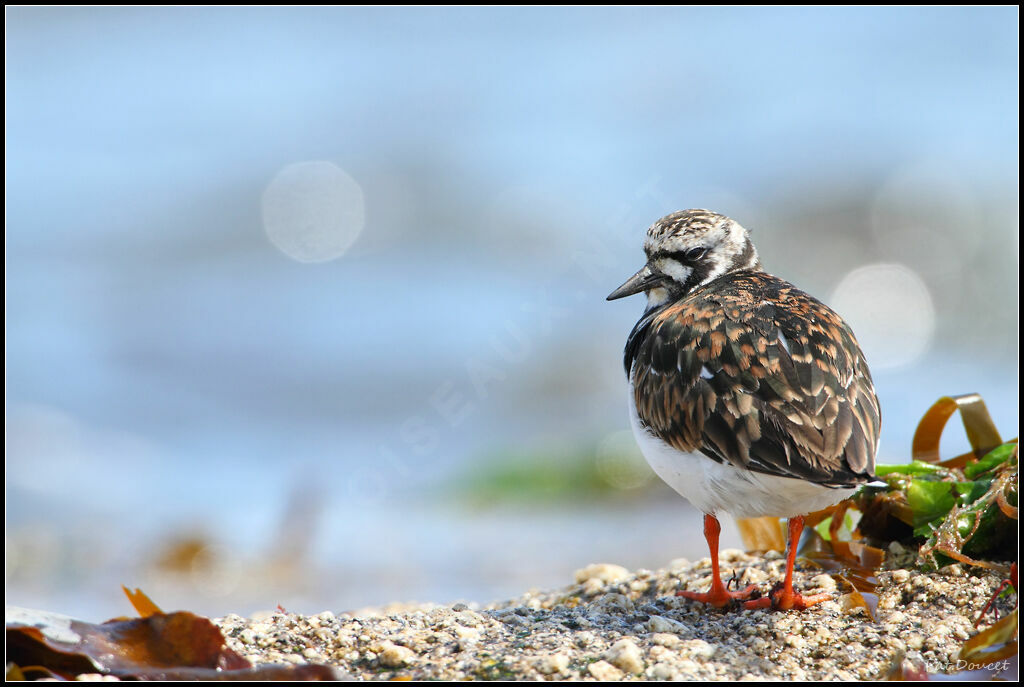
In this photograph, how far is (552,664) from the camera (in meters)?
2.30

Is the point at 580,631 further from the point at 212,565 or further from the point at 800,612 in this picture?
the point at 212,565

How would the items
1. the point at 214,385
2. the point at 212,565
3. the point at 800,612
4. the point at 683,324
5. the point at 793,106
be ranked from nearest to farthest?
the point at 800,612 < the point at 683,324 < the point at 212,565 < the point at 214,385 < the point at 793,106

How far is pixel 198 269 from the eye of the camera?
10.7m

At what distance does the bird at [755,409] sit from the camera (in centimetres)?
267

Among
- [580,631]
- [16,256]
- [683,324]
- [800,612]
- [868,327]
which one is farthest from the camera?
[16,256]

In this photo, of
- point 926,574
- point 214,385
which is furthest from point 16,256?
point 926,574

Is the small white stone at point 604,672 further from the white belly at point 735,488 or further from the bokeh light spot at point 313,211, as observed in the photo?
the bokeh light spot at point 313,211

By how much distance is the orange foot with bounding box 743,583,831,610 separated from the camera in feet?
9.46

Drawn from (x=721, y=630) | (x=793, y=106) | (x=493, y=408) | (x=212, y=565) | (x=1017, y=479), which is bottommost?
(x=721, y=630)

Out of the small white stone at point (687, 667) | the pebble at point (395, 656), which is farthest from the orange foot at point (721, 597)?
the pebble at point (395, 656)

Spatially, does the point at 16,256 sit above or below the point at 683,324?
above

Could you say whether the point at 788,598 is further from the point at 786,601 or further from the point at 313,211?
the point at 313,211

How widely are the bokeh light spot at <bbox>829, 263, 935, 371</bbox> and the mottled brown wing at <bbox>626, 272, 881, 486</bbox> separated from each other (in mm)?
5259

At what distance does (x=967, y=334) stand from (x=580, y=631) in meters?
7.31
